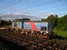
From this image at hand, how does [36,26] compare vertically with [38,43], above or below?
above

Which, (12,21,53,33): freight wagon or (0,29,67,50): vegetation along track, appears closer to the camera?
(0,29,67,50): vegetation along track

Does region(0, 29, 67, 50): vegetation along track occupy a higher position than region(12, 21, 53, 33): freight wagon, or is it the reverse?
region(12, 21, 53, 33): freight wagon

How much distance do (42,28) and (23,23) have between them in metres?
7.89

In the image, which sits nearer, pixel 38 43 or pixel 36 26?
pixel 38 43

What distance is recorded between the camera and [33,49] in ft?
42.6

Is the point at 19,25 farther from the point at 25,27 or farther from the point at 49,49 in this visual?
the point at 49,49

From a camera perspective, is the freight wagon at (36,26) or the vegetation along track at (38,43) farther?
the freight wagon at (36,26)

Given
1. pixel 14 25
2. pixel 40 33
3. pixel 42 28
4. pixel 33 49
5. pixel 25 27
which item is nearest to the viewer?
pixel 33 49

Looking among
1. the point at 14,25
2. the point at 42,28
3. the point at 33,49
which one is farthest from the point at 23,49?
the point at 14,25

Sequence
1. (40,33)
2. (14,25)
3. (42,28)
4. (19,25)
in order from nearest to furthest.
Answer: (40,33) < (42,28) < (19,25) < (14,25)

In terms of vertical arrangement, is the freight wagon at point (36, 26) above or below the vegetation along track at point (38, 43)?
above

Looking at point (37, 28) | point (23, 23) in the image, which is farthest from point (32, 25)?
point (23, 23)

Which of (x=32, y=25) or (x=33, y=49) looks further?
(x=32, y=25)

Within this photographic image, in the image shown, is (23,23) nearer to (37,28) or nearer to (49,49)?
(37,28)
